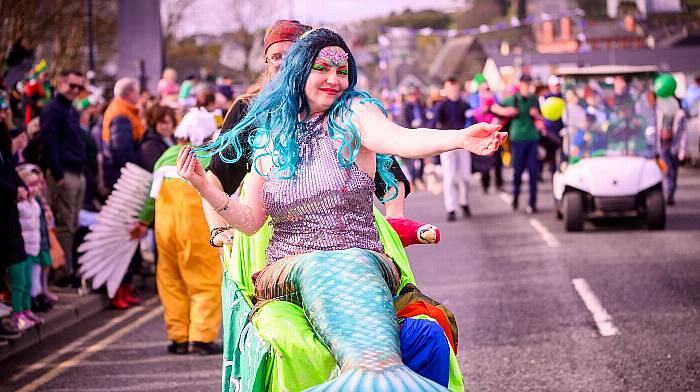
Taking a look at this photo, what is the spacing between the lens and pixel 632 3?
116 meters

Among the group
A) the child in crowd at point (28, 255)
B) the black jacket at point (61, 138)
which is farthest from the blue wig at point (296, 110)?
the black jacket at point (61, 138)

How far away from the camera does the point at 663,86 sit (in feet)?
51.2

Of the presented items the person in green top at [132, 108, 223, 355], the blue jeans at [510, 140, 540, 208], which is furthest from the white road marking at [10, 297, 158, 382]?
the blue jeans at [510, 140, 540, 208]

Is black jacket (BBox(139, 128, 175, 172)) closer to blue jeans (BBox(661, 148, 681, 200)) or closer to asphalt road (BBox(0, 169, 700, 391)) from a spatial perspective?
asphalt road (BBox(0, 169, 700, 391))

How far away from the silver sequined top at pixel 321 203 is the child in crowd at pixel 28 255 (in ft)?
17.1

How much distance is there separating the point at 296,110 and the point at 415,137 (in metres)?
0.59

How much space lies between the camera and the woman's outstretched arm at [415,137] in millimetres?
→ 3951

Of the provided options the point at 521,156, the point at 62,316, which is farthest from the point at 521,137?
the point at 62,316

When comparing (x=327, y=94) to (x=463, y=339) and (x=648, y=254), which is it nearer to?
(x=463, y=339)

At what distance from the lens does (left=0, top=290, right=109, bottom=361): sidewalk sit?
9.13 meters

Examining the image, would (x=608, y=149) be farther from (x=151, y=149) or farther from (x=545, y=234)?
(x=151, y=149)

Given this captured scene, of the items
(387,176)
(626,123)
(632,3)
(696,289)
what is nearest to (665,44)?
(632,3)

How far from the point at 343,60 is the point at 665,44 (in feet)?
247

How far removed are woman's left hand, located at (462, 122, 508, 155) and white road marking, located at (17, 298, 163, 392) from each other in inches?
181
